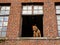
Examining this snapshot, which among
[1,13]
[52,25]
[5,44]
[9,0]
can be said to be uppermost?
[9,0]

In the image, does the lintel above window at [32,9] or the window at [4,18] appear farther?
the lintel above window at [32,9]

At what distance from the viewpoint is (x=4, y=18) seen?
1313 centimetres

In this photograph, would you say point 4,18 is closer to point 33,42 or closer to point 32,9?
point 32,9

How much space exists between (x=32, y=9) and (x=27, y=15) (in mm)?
532

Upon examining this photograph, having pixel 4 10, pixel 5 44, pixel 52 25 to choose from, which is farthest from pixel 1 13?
pixel 52 25

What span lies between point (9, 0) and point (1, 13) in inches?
42.1

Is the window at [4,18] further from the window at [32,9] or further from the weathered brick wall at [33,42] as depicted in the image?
the window at [32,9]

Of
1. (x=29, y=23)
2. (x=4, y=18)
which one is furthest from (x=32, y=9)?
(x=29, y=23)

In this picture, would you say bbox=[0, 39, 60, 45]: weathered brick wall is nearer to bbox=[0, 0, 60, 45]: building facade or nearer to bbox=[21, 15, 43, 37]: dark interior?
bbox=[0, 0, 60, 45]: building facade

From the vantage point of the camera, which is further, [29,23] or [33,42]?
[29,23]

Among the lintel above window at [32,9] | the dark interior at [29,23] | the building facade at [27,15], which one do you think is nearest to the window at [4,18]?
the building facade at [27,15]

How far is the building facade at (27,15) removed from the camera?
1190 cm

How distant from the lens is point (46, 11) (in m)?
13.1

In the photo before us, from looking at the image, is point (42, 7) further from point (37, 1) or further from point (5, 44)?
point (5, 44)
